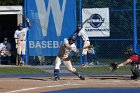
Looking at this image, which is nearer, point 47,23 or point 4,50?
point 4,50

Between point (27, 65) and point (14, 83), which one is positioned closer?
point (14, 83)

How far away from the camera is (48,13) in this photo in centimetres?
2644

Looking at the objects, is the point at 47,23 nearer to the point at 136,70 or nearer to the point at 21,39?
the point at 21,39

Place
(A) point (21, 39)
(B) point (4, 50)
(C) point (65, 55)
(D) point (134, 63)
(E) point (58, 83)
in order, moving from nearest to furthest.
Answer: (E) point (58, 83) → (C) point (65, 55) → (D) point (134, 63) → (A) point (21, 39) → (B) point (4, 50)

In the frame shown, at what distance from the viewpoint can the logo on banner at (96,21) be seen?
26.5m

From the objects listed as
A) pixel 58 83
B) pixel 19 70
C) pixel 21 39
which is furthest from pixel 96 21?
pixel 58 83

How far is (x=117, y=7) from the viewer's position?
27.0m

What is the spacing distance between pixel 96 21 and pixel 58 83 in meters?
9.10

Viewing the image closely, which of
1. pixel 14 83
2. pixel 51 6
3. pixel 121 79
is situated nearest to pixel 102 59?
pixel 51 6

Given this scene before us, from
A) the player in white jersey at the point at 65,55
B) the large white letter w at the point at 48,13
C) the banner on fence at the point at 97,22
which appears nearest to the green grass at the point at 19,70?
the large white letter w at the point at 48,13

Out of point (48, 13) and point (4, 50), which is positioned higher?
point (48, 13)

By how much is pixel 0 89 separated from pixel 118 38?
11853 mm

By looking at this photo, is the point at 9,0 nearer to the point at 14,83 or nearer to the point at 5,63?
the point at 5,63

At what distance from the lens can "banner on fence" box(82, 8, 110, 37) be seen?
1040 inches
